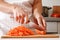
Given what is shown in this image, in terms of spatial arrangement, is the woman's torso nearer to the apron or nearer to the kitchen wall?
the apron

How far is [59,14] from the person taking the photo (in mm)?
1928

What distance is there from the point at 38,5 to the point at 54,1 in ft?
3.68

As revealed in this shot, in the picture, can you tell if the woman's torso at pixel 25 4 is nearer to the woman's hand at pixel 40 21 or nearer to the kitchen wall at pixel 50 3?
the woman's hand at pixel 40 21

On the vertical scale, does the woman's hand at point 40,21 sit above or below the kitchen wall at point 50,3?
below

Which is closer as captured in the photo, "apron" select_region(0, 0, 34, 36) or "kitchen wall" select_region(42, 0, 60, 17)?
"apron" select_region(0, 0, 34, 36)

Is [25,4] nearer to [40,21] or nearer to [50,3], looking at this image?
[40,21]

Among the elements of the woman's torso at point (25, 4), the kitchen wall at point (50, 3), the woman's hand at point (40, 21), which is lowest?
Result: the woman's hand at point (40, 21)

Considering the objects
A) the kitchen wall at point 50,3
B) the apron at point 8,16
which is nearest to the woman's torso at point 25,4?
the apron at point 8,16

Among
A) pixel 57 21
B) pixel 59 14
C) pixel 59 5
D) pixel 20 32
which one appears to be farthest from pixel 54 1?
pixel 20 32

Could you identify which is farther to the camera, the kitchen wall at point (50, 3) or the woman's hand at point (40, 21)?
the kitchen wall at point (50, 3)

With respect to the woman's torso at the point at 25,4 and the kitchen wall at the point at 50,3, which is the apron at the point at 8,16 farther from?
the kitchen wall at the point at 50,3

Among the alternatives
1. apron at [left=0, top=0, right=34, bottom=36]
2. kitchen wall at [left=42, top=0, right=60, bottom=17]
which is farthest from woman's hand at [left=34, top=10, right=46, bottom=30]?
kitchen wall at [left=42, top=0, right=60, bottom=17]

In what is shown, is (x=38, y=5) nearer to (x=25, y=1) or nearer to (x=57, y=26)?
(x=25, y=1)

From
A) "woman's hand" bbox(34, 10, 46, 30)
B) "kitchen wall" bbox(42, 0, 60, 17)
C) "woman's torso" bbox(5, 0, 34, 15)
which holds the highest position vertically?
"kitchen wall" bbox(42, 0, 60, 17)
